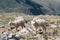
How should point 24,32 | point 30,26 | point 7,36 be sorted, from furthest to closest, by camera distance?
point 30,26 → point 24,32 → point 7,36

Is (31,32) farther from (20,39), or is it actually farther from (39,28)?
(20,39)

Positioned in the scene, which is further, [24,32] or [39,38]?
[24,32]

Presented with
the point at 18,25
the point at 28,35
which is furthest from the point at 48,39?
the point at 18,25

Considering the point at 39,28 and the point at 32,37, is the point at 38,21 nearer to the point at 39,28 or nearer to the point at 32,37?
the point at 39,28

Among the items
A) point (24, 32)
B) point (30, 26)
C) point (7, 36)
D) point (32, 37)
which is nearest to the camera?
point (7, 36)

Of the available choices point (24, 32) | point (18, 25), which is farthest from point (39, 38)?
point (18, 25)

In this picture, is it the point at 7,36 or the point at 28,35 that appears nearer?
the point at 7,36

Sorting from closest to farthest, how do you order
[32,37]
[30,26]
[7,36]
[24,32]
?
[7,36], [32,37], [24,32], [30,26]

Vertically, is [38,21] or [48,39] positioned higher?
[38,21]

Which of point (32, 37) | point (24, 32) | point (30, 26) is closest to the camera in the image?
point (32, 37)
